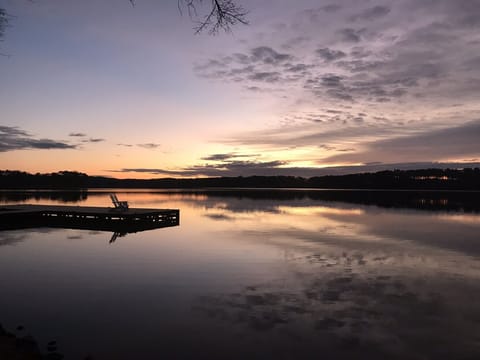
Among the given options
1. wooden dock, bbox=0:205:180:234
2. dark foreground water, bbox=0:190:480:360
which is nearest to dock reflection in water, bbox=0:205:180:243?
wooden dock, bbox=0:205:180:234

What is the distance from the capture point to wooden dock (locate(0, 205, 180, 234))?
1008 inches

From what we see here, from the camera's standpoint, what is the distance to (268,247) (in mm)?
17812

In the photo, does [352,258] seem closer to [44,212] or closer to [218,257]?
[218,257]

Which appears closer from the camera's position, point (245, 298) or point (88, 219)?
point (245, 298)

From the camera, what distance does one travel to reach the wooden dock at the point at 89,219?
2559 centimetres

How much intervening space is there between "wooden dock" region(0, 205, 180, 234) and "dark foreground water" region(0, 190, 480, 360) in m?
6.56

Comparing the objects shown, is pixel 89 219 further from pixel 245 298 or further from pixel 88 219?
pixel 245 298

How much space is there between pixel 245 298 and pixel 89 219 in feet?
70.4

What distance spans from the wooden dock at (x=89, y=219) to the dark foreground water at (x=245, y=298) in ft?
21.5

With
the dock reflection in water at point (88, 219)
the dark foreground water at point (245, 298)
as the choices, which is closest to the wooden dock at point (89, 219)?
the dock reflection in water at point (88, 219)

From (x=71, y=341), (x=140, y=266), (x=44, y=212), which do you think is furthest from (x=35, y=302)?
(x=44, y=212)

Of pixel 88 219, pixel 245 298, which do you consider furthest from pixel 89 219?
pixel 245 298

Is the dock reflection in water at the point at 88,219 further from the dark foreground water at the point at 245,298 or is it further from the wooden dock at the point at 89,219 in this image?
the dark foreground water at the point at 245,298

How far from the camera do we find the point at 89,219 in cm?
2834
